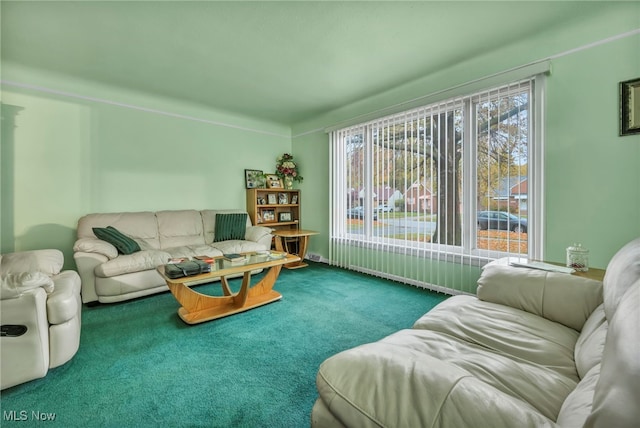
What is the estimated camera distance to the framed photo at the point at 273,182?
16.0 ft

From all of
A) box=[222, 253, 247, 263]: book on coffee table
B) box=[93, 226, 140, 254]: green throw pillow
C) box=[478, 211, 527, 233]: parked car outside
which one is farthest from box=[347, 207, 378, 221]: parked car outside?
box=[93, 226, 140, 254]: green throw pillow

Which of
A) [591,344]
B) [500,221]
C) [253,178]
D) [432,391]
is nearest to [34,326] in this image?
[432,391]

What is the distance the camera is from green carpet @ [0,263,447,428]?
1.37m

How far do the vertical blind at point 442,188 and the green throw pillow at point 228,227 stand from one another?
5.44ft

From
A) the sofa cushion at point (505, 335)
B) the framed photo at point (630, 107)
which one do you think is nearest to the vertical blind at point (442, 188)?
the framed photo at point (630, 107)

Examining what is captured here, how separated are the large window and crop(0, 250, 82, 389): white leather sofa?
10.4ft

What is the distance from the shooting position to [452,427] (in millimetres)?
605

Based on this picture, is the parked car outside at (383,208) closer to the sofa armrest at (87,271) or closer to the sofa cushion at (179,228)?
the sofa cushion at (179,228)

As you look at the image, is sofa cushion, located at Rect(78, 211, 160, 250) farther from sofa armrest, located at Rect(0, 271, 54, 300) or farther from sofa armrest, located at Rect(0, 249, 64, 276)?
sofa armrest, located at Rect(0, 271, 54, 300)

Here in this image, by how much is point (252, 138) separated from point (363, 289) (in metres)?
3.25

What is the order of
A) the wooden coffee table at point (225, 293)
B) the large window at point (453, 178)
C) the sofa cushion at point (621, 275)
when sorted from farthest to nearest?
the large window at point (453, 178) < the wooden coffee table at point (225, 293) < the sofa cushion at point (621, 275)

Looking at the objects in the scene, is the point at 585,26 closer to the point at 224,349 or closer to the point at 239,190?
the point at 224,349

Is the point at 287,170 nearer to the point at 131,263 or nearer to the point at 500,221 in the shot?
the point at 131,263

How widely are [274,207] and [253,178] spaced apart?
0.66 meters
